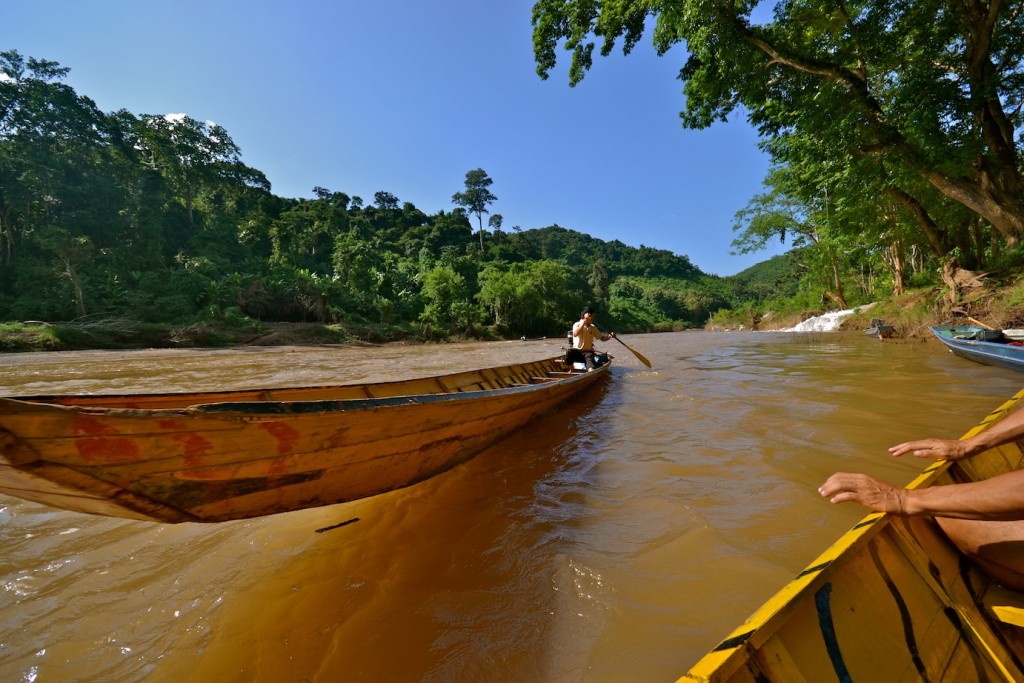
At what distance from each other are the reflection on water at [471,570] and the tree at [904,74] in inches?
365

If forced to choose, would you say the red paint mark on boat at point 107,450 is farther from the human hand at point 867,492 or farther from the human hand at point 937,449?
the human hand at point 937,449

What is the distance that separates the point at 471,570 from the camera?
2.04 meters

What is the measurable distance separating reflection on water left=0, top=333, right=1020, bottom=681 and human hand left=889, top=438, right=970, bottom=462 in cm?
62

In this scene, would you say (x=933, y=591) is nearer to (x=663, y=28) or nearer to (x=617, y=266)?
(x=663, y=28)

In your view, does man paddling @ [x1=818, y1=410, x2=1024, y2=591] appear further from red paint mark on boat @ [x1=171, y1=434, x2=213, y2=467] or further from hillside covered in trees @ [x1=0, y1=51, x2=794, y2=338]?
hillside covered in trees @ [x1=0, y1=51, x2=794, y2=338]

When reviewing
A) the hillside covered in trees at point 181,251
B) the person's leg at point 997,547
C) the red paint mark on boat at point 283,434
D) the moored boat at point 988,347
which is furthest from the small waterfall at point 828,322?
the red paint mark on boat at point 283,434

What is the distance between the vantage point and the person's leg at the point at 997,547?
4.35 feet

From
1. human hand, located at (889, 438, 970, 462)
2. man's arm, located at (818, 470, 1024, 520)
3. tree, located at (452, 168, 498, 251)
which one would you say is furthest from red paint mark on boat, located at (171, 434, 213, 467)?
tree, located at (452, 168, 498, 251)

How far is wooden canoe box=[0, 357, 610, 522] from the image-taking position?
129cm

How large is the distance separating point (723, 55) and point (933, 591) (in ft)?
41.7

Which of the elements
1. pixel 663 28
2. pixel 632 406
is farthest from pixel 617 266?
pixel 632 406

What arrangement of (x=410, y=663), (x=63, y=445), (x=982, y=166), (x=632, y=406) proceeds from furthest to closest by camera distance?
1. (x=982, y=166)
2. (x=632, y=406)
3. (x=410, y=663)
4. (x=63, y=445)

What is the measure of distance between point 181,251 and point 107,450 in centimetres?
3668

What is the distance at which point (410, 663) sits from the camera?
1.48 meters
